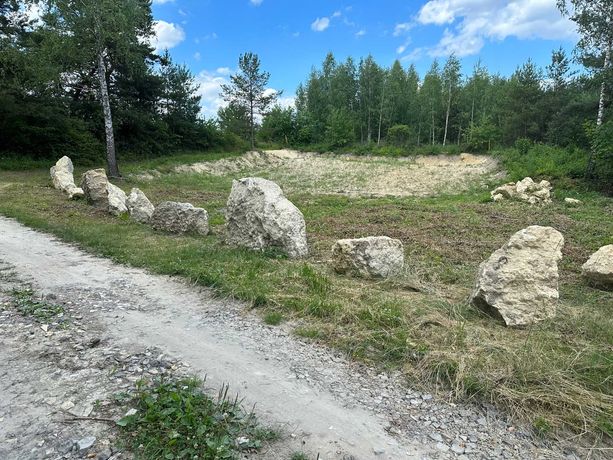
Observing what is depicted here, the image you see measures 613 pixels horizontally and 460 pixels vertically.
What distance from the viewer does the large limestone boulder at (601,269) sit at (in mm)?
7031

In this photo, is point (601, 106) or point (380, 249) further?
point (601, 106)

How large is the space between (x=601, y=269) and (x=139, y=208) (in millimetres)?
11716

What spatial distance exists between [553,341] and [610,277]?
308cm

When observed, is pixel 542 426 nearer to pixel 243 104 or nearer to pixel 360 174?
pixel 360 174

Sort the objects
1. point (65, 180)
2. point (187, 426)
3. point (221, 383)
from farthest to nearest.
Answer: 1. point (65, 180)
2. point (221, 383)
3. point (187, 426)

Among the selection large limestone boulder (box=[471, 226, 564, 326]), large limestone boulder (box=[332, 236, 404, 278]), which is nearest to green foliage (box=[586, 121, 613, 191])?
large limestone boulder (box=[471, 226, 564, 326])

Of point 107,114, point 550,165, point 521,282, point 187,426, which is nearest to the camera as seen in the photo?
point 187,426

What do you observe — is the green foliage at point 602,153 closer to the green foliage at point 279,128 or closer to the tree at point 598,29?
the tree at point 598,29

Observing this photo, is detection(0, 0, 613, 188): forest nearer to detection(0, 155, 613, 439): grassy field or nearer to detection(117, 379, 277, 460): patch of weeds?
detection(0, 155, 613, 439): grassy field

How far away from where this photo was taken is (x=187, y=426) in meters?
3.32

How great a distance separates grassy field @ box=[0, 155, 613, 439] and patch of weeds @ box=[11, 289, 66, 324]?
2.04 metres

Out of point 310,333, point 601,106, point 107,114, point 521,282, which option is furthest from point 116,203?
point 601,106

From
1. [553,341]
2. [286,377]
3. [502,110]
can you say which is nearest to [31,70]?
[286,377]

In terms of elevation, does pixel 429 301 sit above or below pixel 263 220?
below
